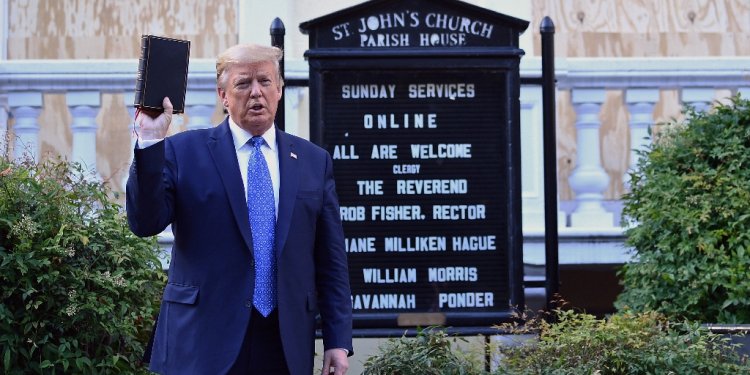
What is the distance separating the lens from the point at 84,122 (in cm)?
688

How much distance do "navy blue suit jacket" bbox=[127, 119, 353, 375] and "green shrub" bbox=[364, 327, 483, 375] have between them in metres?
0.87

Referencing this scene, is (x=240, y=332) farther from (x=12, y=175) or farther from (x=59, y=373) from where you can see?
(x=12, y=175)

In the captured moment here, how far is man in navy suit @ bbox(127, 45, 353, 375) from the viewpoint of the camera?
11.5 ft

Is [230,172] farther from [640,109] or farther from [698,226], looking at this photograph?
[640,109]

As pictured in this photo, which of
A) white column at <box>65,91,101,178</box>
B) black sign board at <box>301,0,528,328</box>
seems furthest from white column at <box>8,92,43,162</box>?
black sign board at <box>301,0,528,328</box>

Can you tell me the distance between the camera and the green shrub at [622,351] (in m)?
4.45

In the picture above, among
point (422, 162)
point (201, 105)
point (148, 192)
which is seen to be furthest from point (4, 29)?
point (148, 192)

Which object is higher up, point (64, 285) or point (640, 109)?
point (640, 109)

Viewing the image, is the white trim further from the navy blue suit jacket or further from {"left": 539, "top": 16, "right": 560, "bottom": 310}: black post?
the navy blue suit jacket

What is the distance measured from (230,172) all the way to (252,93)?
0.24m

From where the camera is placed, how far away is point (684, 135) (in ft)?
18.5

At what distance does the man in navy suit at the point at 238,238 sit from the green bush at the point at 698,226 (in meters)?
2.12

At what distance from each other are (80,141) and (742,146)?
358 cm

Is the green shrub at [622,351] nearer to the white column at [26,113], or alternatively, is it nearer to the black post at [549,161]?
the black post at [549,161]
